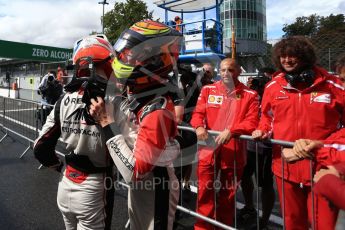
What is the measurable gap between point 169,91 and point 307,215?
5.45ft

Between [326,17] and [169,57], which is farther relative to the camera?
[326,17]

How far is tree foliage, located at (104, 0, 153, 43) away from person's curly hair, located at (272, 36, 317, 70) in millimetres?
27693

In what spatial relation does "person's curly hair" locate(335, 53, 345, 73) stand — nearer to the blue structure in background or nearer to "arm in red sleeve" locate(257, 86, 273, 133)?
Answer: "arm in red sleeve" locate(257, 86, 273, 133)

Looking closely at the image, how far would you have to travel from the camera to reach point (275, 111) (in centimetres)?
279

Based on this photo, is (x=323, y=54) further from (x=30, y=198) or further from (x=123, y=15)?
(x=123, y=15)

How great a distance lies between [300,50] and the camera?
273 cm

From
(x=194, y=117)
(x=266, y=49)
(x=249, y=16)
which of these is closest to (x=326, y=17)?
(x=249, y=16)

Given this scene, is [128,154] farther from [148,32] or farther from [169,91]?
[148,32]

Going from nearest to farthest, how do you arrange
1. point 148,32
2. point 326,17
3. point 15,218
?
1. point 148,32
2. point 15,218
3. point 326,17

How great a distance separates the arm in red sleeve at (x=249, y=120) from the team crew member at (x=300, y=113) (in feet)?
1.17

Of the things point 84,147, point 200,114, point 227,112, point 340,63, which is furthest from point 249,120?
point 84,147

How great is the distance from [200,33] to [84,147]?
31.5 feet

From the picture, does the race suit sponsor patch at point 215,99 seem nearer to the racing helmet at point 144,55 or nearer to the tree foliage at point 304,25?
the racing helmet at point 144,55

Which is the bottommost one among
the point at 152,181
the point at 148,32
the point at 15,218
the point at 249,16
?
the point at 15,218
